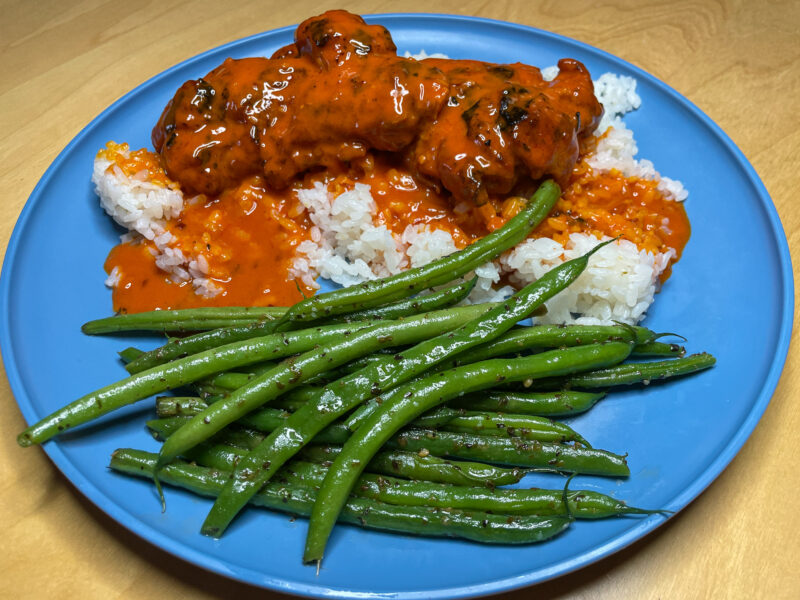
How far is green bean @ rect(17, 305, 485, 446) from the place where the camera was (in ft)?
8.07

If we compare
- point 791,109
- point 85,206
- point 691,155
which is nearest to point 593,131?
point 691,155

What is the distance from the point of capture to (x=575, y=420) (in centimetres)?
276

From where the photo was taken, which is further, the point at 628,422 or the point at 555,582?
the point at 628,422

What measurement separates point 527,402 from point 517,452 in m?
0.22

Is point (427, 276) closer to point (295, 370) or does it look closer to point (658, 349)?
point (295, 370)

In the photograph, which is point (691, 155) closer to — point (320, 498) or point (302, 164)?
point (302, 164)

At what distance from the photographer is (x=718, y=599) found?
2.44m

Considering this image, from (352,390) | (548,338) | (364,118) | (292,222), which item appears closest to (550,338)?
(548,338)

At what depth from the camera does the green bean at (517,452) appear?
8.09 feet

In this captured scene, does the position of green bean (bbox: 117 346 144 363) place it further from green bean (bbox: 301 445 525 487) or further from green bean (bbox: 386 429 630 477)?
green bean (bbox: 386 429 630 477)

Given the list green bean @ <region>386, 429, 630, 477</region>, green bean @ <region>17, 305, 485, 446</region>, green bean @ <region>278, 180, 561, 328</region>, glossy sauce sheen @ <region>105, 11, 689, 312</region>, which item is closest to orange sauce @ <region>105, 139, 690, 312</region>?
glossy sauce sheen @ <region>105, 11, 689, 312</region>

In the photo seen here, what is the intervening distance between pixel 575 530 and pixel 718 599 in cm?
63

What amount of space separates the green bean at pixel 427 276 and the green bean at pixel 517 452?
1.91ft

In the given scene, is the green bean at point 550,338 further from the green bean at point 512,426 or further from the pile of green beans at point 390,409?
the green bean at point 512,426
